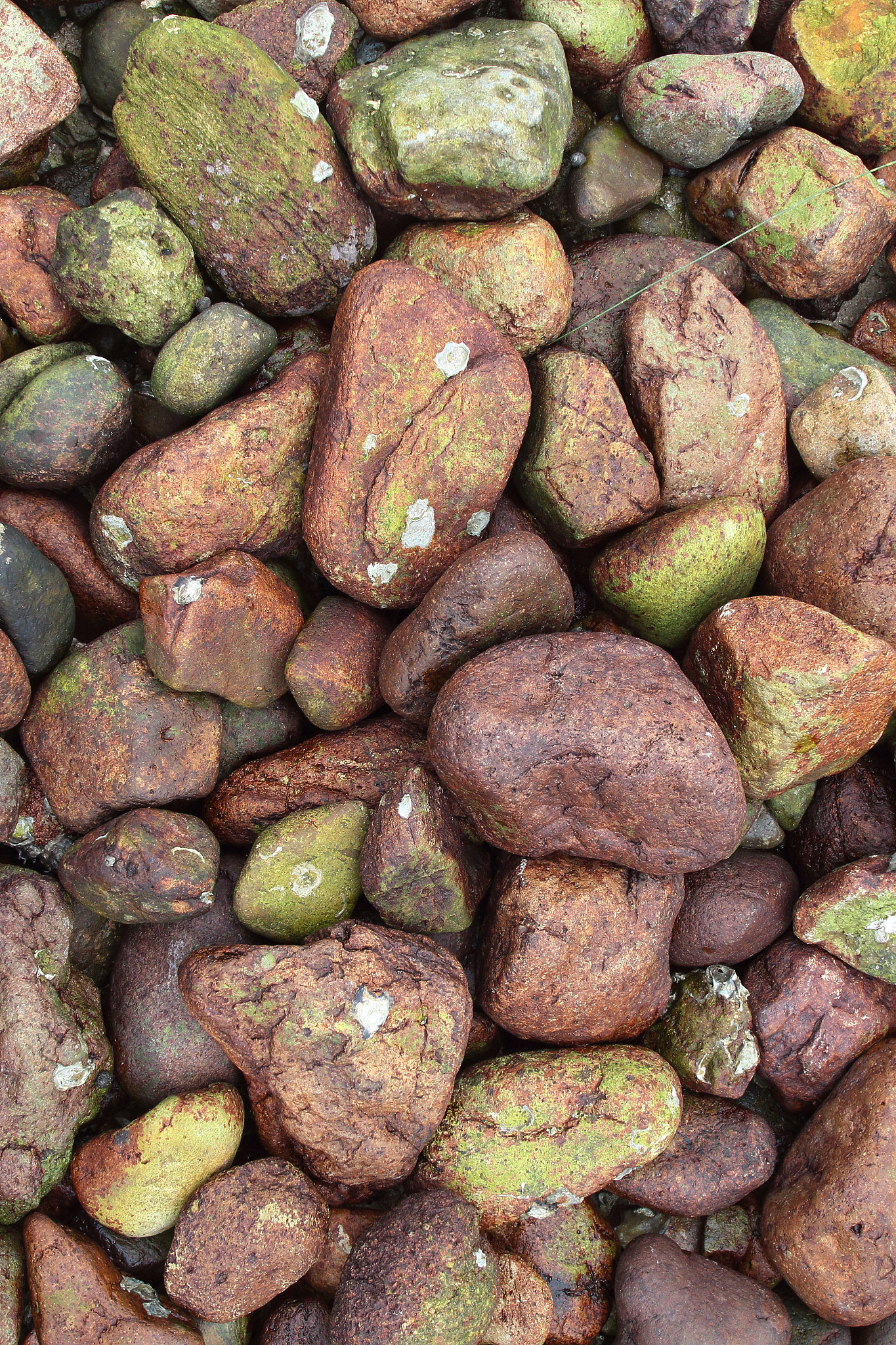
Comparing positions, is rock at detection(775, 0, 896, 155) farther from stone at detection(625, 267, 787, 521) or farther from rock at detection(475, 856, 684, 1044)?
rock at detection(475, 856, 684, 1044)

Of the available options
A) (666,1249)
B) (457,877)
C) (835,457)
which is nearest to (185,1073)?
(457,877)

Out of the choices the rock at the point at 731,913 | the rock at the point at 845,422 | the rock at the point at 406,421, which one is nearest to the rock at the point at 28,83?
the rock at the point at 406,421

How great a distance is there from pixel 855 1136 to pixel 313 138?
12.1 feet

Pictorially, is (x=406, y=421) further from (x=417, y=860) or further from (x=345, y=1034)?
(x=345, y=1034)

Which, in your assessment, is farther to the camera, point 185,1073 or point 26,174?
point 26,174

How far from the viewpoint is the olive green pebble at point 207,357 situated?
9.54ft

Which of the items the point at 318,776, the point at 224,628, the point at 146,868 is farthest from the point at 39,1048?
the point at 224,628

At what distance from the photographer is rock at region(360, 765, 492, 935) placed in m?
2.70

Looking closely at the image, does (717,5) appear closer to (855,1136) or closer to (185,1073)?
(855,1136)

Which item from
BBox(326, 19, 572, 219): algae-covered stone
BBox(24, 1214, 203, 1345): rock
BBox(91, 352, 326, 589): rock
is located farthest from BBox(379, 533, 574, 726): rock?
BBox(24, 1214, 203, 1345): rock

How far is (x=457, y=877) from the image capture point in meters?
2.83

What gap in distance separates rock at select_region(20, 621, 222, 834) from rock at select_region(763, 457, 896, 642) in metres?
2.05

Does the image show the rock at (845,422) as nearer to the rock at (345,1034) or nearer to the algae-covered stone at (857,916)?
the algae-covered stone at (857,916)

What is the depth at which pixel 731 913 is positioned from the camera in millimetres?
3020
